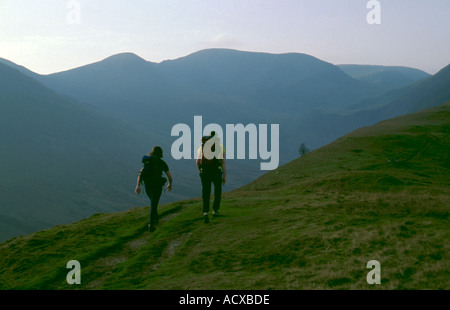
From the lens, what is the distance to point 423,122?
6800cm

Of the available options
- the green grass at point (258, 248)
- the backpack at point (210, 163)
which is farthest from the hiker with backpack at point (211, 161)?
the green grass at point (258, 248)

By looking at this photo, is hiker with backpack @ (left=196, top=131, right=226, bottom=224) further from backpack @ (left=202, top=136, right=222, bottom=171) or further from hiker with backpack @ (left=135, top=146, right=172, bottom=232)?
hiker with backpack @ (left=135, top=146, right=172, bottom=232)

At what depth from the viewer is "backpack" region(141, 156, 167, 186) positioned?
593 inches

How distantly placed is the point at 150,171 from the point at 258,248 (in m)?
5.67

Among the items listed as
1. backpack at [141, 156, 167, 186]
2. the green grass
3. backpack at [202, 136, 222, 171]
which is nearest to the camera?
the green grass

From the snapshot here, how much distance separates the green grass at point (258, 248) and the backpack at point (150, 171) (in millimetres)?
2233

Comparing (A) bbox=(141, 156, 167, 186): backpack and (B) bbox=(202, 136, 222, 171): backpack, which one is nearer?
(A) bbox=(141, 156, 167, 186): backpack

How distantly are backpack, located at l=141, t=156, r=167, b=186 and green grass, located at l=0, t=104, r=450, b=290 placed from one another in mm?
2233

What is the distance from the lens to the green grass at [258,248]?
30.2ft

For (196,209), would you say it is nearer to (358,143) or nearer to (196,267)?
(196,267)

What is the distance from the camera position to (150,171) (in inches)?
595

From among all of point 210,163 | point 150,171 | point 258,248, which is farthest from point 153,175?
point 258,248

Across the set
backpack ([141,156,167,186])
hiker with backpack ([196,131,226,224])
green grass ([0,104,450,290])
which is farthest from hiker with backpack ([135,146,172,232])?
green grass ([0,104,450,290])
